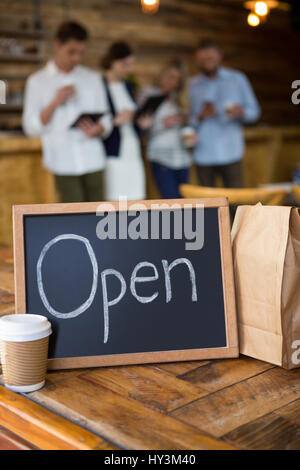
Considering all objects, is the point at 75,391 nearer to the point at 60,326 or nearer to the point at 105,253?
the point at 60,326

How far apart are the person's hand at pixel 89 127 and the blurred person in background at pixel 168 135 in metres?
0.75

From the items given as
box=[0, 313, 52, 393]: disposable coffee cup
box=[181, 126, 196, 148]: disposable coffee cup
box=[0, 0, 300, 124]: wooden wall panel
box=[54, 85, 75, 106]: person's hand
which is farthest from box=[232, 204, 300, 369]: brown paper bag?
box=[0, 0, 300, 124]: wooden wall panel

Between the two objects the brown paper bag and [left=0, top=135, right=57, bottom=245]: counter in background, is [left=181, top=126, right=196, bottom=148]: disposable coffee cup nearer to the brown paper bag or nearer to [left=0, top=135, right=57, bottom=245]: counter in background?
[left=0, top=135, right=57, bottom=245]: counter in background

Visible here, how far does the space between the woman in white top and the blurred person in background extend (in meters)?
0.23

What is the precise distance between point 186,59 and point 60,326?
6.55 meters

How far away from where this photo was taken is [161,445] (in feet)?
2.33

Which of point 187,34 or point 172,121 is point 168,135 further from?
point 187,34

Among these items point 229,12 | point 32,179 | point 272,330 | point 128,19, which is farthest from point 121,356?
point 229,12

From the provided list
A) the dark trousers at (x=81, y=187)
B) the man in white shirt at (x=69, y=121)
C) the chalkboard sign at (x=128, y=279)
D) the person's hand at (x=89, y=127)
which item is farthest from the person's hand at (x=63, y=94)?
the chalkboard sign at (x=128, y=279)

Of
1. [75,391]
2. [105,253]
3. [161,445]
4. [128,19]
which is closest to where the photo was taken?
[161,445]

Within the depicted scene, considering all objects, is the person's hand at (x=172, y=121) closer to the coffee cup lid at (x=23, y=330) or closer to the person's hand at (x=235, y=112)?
the person's hand at (x=235, y=112)

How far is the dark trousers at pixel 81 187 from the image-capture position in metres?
3.58

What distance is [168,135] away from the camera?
14.3 feet

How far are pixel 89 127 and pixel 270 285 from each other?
2741mm
